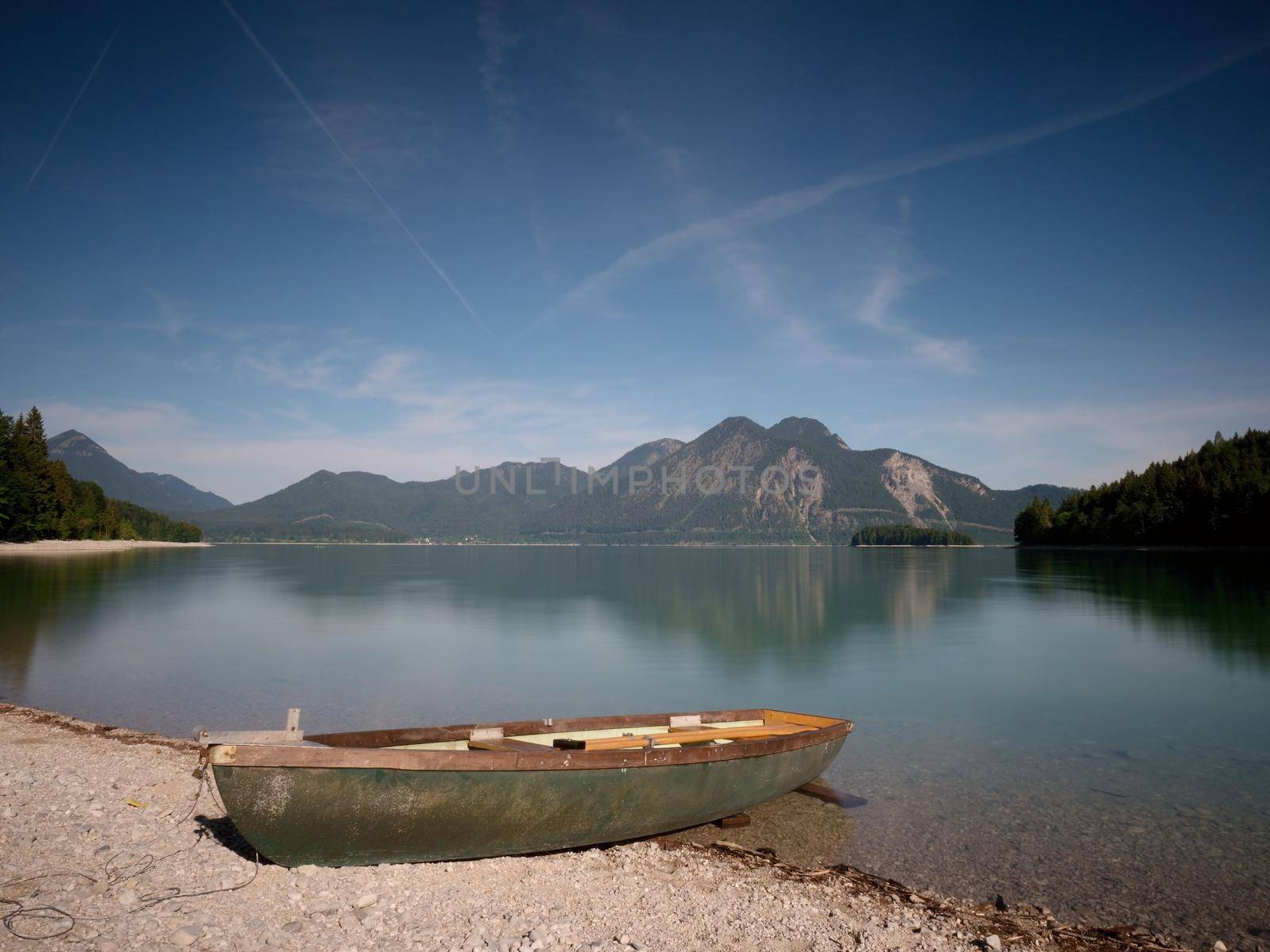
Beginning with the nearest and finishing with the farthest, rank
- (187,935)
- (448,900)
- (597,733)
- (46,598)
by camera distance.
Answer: (187,935) → (448,900) → (597,733) → (46,598)

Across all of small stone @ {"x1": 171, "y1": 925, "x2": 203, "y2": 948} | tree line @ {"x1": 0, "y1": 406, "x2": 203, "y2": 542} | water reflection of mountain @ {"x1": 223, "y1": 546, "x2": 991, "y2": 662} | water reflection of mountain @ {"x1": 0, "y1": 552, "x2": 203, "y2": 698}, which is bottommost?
water reflection of mountain @ {"x1": 223, "y1": 546, "x2": 991, "y2": 662}

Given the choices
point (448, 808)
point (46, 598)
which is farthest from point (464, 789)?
point (46, 598)

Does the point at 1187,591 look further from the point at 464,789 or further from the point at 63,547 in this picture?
the point at 63,547

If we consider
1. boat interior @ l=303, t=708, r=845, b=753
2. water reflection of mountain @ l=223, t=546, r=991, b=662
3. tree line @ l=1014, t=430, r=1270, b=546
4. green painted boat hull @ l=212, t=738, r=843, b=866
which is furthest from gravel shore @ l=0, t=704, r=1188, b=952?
tree line @ l=1014, t=430, r=1270, b=546

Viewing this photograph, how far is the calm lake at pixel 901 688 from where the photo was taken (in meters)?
10.7

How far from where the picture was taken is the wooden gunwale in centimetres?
779

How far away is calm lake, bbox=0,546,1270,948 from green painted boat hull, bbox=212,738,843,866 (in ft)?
9.69

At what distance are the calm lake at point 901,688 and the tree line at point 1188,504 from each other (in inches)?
2496

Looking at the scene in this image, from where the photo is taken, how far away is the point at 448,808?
850 centimetres

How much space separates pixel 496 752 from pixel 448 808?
2.67 feet

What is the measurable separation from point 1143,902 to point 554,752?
726cm

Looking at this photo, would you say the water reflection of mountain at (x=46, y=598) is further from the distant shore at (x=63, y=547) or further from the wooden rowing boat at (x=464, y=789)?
the wooden rowing boat at (x=464, y=789)

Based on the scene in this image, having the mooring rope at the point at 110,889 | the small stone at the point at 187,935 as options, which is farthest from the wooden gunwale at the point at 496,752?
the small stone at the point at 187,935

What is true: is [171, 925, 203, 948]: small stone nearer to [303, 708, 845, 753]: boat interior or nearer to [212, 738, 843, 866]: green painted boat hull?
[212, 738, 843, 866]: green painted boat hull
